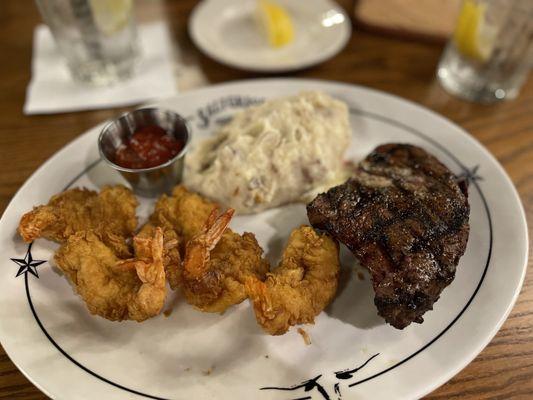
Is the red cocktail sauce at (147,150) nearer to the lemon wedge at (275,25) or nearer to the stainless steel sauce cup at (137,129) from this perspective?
the stainless steel sauce cup at (137,129)

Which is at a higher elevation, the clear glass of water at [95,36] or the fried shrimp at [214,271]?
the clear glass of water at [95,36]

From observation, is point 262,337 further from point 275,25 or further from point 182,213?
point 275,25

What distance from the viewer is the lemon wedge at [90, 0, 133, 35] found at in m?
3.58

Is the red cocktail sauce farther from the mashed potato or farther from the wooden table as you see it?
the wooden table

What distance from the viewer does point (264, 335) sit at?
233cm

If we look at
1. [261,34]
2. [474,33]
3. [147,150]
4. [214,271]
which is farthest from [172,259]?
[474,33]

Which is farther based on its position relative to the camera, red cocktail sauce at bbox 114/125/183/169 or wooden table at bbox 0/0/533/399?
red cocktail sauce at bbox 114/125/183/169

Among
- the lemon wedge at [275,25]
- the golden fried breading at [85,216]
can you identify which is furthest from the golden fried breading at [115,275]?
the lemon wedge at [275,25]

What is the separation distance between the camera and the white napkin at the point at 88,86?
12.3 ft

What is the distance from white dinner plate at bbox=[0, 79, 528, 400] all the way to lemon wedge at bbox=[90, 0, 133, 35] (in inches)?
63.0

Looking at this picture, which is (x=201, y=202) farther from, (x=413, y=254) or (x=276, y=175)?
(x=413, y=254)

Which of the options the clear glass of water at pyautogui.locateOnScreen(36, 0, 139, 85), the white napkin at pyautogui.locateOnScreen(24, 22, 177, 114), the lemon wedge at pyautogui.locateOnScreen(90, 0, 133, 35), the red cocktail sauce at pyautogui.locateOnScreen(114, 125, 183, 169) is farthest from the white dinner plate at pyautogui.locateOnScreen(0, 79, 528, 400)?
the lemon wedge at pyautogui.locateOnScreen(90, 0, 133, 35)

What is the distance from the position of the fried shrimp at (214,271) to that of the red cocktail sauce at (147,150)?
0.68 meters

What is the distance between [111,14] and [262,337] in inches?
117
